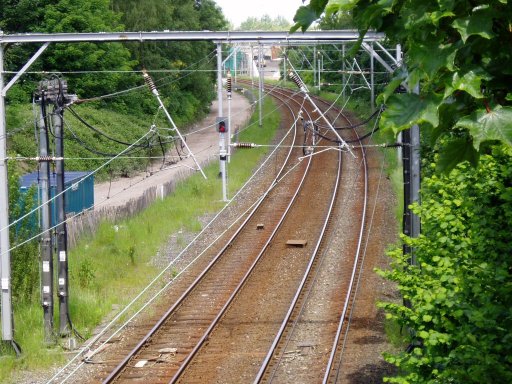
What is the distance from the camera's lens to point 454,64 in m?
3.31

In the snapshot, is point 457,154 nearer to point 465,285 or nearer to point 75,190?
point 465,285

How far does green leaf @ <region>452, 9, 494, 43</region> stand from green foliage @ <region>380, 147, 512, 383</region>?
2664mm

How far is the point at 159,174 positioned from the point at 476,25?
32919 millimetres

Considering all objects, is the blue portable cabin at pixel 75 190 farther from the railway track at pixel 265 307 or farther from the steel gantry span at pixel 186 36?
the steel gantry span at pixel 186 36

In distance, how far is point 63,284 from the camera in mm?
13719

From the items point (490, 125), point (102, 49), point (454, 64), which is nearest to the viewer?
point (490, 125)

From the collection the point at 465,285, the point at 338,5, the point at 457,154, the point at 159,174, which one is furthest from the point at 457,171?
the point at 159,174

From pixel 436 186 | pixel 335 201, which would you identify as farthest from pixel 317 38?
pixel 335 201

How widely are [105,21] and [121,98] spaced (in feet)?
14.8

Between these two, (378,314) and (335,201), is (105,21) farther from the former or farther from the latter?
(378,314)

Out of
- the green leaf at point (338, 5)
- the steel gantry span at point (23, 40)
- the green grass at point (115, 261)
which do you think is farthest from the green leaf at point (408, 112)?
the green grass at point (115, 261)

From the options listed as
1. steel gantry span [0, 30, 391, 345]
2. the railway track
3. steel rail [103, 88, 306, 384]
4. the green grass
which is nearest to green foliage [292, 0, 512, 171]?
the railway track

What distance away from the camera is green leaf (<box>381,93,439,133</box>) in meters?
3.09

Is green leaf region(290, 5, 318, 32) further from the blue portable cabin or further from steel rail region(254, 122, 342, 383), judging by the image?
the blue portable cabin
